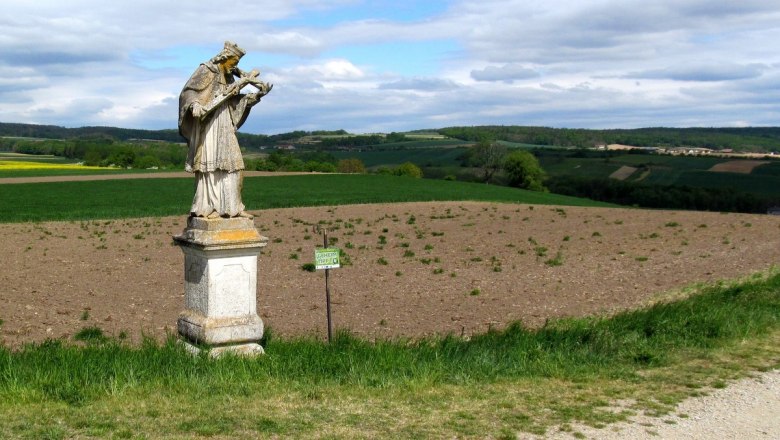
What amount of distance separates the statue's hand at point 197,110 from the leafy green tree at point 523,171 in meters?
82.5

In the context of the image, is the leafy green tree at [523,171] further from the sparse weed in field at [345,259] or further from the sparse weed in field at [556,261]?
the sparse weed in field at [345,259]

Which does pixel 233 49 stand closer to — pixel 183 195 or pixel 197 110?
pixel 197 110

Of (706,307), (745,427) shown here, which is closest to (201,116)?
(745,427)

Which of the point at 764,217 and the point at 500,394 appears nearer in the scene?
the point at 500,394

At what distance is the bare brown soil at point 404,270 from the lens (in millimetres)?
14289

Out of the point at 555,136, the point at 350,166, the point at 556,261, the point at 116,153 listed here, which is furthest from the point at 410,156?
the point at 556,261

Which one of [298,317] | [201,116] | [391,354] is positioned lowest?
[298,317]

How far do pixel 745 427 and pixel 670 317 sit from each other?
4411 millimetres

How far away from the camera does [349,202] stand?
4456 centimetres

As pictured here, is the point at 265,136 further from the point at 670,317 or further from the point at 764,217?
the point at 670,317

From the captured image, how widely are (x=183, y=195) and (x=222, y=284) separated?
4206 cm

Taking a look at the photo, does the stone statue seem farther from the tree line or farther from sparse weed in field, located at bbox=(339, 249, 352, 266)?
the tree line

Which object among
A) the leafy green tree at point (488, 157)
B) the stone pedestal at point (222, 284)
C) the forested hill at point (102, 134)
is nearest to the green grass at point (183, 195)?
the stone pedestal at point (222, 284)

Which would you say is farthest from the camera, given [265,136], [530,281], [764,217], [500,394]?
[265,136]
